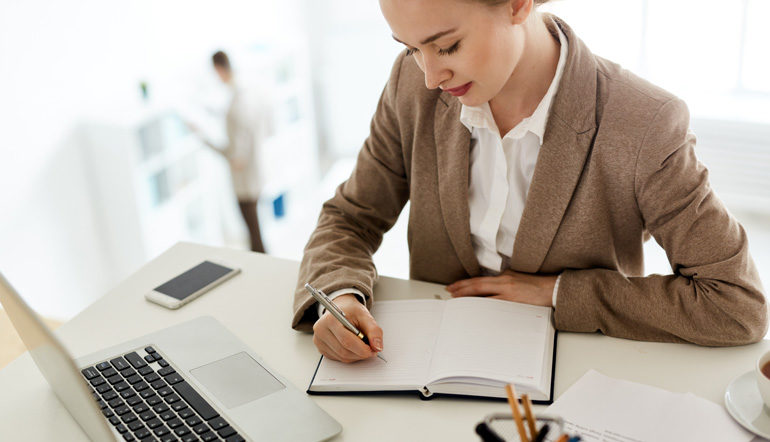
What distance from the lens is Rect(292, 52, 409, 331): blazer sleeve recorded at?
4.47 ft

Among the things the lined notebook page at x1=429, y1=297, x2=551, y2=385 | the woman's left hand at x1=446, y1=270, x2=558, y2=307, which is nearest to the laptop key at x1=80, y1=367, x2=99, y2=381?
the lined notebook page at x1=429, y1=297, x2=551, y2=385

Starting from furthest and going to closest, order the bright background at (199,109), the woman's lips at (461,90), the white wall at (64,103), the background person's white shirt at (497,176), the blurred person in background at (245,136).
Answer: the blurred person in background at (245,136) → the bright background at (199,109) → the white wall at (64,103) → the background person's white shirt at (497,176) → the woman's lips at (461,90)

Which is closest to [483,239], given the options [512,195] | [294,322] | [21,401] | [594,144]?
[512,195]

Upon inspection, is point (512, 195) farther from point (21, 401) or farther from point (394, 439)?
point (21, 401)

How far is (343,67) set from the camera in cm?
439

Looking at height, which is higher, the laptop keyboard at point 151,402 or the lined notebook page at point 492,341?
the lined notebook page at point 492,341

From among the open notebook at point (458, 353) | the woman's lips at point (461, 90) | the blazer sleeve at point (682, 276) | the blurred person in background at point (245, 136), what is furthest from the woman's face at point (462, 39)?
the blurred person in background at point (245, 136)

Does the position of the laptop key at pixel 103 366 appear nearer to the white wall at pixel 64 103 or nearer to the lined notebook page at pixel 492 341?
the lined notebook page at pixel 492 341

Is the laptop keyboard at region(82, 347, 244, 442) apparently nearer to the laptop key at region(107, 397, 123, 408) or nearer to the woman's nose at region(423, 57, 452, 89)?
the laptop key at region(107, 397, 123, 408)

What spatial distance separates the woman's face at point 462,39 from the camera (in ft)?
3.41

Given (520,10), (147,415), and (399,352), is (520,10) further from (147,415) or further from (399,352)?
(147,415)

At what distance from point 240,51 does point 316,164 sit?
0.90m

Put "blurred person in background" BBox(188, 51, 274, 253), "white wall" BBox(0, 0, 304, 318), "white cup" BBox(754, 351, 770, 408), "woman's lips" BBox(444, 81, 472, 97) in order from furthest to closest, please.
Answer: "blurred person in background" BBox(188, 51, 274, 253) → "white wall" BBox(0, 0, 304, 318) → "woman's lips" BBox(444, 81, 472, 97) → "white cup" BBox(754, 351, 770, 408)

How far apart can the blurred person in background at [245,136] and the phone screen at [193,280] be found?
6.18 feet
